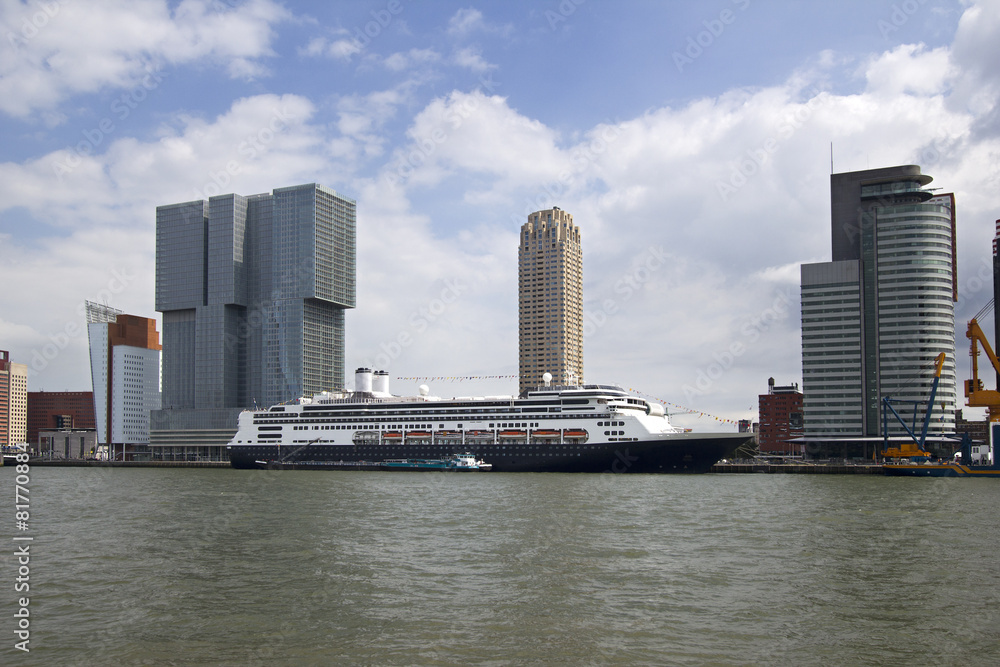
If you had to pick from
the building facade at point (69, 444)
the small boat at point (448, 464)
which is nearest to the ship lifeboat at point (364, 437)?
the small boat at point (448, 464)

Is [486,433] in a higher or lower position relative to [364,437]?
higher

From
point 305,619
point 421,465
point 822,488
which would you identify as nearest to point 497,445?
point 421,465

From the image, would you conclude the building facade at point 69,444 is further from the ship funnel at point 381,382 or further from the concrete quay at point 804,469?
the concrete quay at point 804,469

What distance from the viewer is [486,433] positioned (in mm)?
94500

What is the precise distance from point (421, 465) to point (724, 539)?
66032mm

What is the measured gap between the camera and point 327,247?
17775 centimetres

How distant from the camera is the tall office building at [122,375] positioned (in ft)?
605

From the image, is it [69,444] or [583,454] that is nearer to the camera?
[583,454]

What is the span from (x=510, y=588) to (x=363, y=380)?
305 feet

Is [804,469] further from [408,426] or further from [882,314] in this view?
[408,426]

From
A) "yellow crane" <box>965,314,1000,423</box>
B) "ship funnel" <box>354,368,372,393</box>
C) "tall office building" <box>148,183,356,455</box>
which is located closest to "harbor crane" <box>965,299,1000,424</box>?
"yellow crane" <box>965,314,1000,423</box>

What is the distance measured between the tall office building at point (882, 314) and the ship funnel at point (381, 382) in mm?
70948

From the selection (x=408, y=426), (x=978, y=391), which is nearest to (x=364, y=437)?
(x=408, y=426)

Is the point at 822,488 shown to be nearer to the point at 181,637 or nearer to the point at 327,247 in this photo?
the point at 181,637
